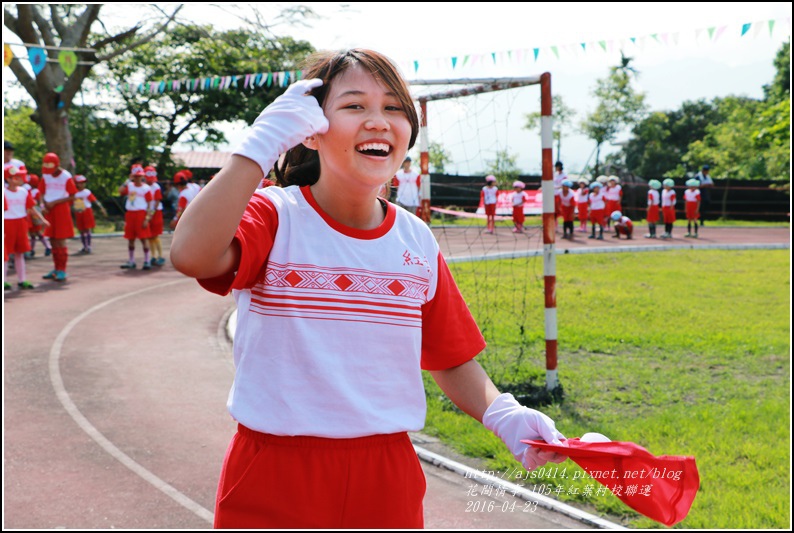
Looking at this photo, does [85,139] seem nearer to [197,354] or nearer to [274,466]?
[197,354]

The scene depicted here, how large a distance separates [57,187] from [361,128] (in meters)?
13.9

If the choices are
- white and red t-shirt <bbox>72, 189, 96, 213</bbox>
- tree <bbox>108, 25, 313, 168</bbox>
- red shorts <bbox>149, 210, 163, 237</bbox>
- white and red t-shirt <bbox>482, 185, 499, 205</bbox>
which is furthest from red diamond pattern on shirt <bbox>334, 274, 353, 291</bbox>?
tree <bbox>108, 25, 313, 168</bbox>

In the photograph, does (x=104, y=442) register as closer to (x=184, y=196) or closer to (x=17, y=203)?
(x=17, y=203)

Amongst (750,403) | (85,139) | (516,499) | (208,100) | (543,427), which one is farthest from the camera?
(208,100)

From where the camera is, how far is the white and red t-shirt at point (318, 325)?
205cm

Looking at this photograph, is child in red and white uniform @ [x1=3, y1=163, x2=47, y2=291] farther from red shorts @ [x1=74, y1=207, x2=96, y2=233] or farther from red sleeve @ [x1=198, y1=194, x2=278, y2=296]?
red sleeve @ [x1=198, y1=194, x2=278, y2=296]

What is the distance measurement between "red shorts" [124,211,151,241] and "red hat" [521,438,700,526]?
15188 mm

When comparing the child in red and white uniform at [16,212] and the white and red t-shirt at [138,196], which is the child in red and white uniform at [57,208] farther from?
Answer: the white and red t-shirt at [138,196]

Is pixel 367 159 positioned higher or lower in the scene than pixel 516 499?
higher

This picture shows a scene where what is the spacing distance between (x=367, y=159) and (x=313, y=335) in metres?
0.49

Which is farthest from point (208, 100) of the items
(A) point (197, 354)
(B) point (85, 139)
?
(A) point (197, 354)

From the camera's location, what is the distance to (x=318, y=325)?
6.79ft

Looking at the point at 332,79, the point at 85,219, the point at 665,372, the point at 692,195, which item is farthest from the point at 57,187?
the point at 692,195

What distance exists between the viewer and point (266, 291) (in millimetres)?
2078
